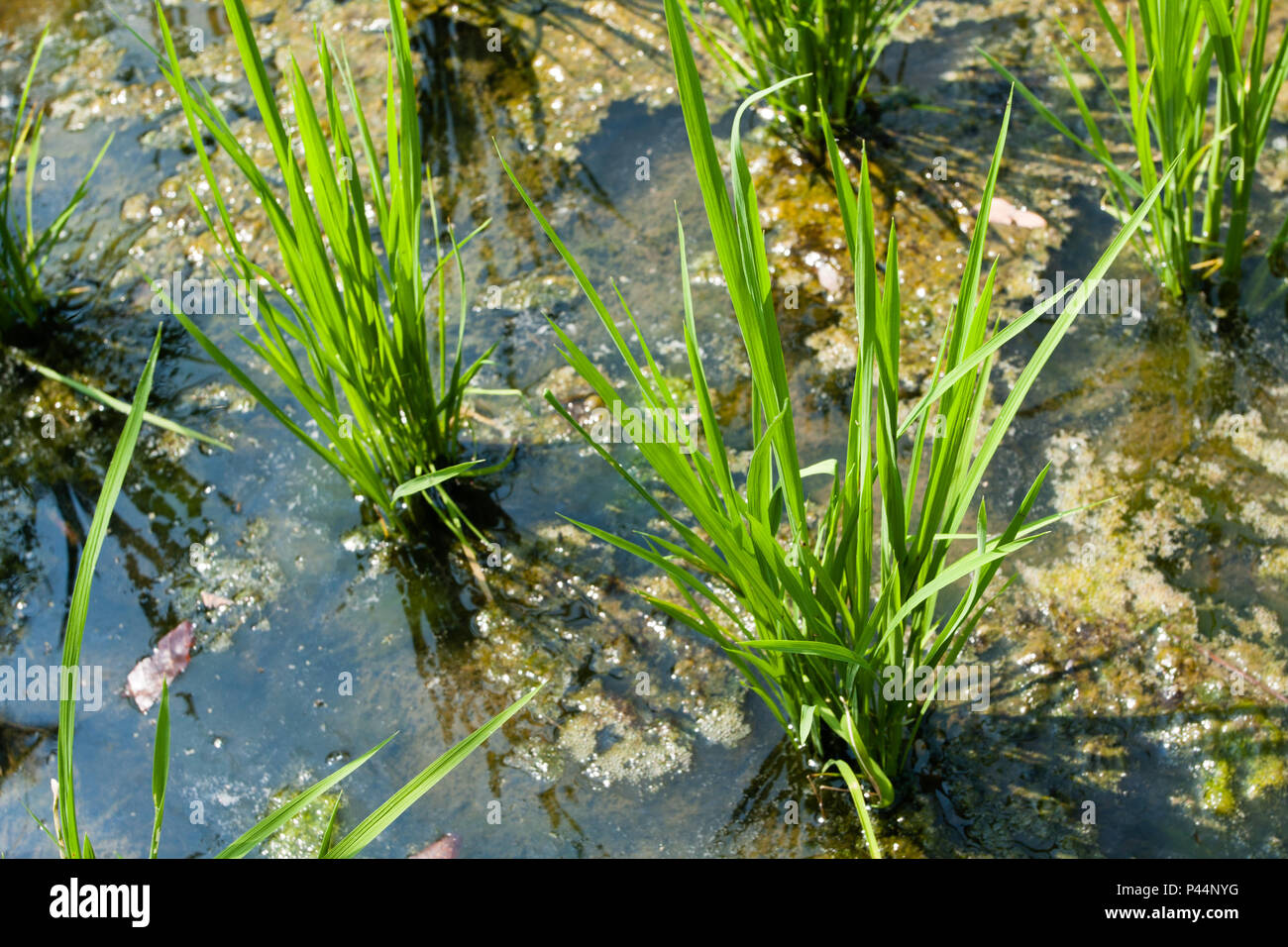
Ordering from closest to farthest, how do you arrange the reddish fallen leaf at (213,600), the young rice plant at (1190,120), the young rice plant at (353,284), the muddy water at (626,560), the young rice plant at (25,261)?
the young rice plant at (353,284), the muddy water at (626,560), the young rice plant at (1190,120), the reddish fallen leaf at (213,600), the young rice plant at (25,261)

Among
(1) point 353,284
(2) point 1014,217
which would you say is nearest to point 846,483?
(1) point 353,284

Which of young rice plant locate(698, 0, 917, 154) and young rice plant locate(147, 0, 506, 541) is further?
young rice plant locate(698, 0, 917, 154)

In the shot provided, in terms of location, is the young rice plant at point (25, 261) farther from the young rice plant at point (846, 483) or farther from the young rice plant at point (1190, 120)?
the young rice plant at point (1190, 120)

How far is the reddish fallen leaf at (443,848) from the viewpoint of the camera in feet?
5.23

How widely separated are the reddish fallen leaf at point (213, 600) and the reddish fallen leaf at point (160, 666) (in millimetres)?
46

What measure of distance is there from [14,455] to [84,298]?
0.46m

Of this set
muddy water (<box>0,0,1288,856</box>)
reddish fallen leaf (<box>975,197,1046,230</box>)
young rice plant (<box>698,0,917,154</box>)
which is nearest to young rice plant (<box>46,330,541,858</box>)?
muddy water (<box>0,0,1288,856</box>)

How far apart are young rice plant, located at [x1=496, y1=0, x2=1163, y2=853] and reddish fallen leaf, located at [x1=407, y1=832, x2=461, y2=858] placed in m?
0.52

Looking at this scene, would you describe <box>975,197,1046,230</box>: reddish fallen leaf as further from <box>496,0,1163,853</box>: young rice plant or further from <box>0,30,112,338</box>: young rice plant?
<box>0,30,112,338</box>: young rice plant

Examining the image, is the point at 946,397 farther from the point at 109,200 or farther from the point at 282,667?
the point at 109,200

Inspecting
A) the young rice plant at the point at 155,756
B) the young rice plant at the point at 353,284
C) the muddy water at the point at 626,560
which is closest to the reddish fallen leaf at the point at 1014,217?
the muddy water at the point at 626,560

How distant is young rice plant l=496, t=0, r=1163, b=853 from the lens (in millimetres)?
1187

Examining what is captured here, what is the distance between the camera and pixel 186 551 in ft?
6.54

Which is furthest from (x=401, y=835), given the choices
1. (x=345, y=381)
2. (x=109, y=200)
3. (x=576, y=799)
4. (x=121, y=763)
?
(x=109, y=200)
